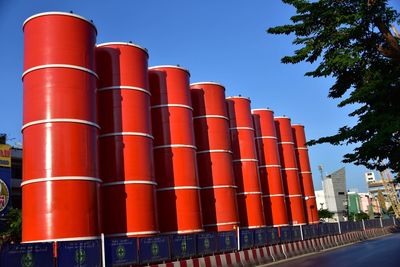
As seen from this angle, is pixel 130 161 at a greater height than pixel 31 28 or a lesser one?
lesser

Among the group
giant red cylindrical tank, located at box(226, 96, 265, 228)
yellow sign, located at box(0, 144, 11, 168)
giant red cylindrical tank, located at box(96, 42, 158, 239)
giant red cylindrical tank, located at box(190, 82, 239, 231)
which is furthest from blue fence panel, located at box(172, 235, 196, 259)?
yellow sign, located at box(0, 144, 11, 168)

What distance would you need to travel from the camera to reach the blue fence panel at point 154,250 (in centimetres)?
1794

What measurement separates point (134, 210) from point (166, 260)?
614 cm

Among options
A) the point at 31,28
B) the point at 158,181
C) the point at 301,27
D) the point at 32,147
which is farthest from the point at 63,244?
the point at 158,181

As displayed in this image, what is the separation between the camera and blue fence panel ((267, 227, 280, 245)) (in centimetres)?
2822

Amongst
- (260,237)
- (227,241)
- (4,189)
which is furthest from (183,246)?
(4,189)

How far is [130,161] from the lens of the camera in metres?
25.4

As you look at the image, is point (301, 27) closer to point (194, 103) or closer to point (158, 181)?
point (158, 181)

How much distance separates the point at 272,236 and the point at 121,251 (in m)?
13.9

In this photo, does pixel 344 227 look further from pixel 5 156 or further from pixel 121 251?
pixel 5 156

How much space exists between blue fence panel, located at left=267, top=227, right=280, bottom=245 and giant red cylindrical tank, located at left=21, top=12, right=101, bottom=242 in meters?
11.3

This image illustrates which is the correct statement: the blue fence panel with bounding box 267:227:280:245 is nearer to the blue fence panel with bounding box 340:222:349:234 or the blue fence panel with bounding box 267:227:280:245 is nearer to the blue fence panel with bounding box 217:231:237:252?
the blue fence panel with bounding box 217:231:237:252

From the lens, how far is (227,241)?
23531 millimetres

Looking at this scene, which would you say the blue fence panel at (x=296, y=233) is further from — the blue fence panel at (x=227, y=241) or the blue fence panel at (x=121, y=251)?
the blue fence panel at (x=121, y=251)
